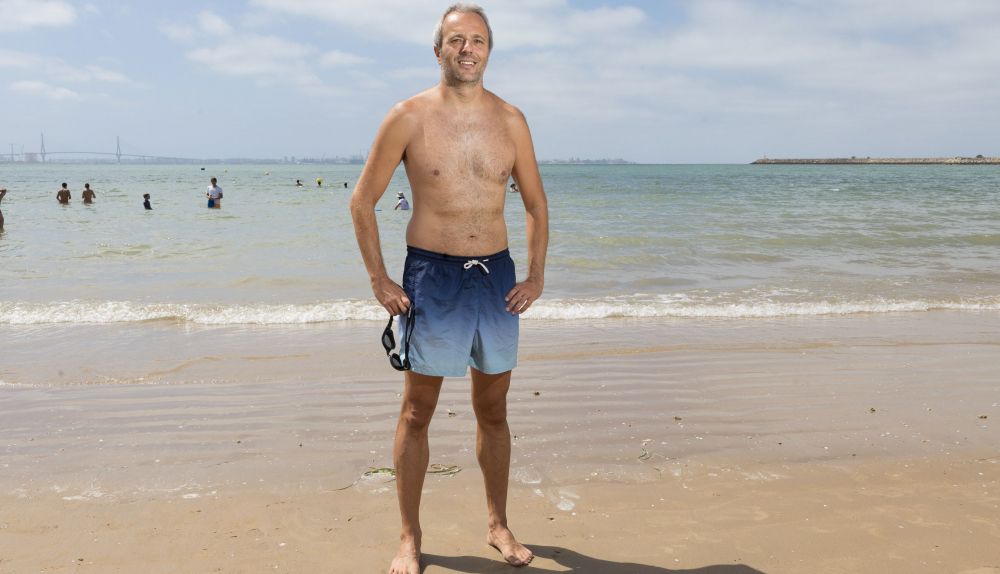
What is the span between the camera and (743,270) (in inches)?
529

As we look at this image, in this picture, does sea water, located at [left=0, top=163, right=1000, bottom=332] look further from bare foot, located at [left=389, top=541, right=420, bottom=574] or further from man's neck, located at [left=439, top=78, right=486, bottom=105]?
man's neck, located at [left=439, top=78, right=486, bottom=105]

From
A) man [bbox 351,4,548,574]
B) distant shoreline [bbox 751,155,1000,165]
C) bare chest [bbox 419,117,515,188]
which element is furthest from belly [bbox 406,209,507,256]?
distant shoreline [bbox 751,155,1000,165]

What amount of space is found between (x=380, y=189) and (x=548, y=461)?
6.96 ft

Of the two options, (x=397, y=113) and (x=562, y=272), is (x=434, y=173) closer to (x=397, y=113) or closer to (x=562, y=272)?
(x=397, y=113)

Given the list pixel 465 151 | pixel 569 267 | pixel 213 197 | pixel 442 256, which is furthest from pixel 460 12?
pixel 213 197

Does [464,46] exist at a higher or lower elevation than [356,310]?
higher

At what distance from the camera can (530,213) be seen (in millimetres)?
3137

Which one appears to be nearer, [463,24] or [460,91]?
[463,24]

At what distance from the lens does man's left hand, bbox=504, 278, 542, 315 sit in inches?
117

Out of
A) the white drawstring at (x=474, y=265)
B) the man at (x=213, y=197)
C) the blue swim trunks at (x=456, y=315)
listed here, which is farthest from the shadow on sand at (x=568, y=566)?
the man at (x=213, y=197)

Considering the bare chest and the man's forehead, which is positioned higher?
the man's forehead

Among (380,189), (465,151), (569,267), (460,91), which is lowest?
(569,267)

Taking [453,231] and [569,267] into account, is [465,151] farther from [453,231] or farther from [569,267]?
[569,267]

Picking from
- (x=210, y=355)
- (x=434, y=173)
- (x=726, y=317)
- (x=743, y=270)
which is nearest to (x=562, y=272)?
Answer: (x=743, y=270)
